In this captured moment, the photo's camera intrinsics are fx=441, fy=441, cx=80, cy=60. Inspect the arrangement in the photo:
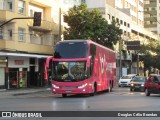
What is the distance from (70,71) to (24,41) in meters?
21.2

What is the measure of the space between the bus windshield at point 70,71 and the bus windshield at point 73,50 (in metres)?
0.49

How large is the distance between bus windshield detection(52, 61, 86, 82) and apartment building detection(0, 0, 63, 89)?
1485cm

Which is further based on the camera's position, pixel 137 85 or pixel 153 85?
pixel 137 85

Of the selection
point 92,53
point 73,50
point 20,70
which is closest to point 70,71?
point 73,50

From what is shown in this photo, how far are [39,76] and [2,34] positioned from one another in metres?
9.51

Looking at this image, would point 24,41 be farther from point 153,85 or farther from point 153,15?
point 153,15

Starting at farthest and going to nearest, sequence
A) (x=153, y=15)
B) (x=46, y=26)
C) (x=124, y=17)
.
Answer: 1. (x=153, y=15)
2. (x=124, y=17)
3. (x=46, y=26)

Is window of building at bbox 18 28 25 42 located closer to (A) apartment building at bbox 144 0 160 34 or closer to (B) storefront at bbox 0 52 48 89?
(B) storefront at bbox 0 52 48 89

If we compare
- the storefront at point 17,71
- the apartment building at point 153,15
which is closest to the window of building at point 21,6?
the storefront at point 17,71

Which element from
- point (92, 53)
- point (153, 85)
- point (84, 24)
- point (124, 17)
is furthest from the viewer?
point (124, 17)

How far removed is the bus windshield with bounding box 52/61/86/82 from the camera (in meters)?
30.0

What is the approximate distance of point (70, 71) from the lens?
98.7 ft

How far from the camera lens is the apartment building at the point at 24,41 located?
4650 cm

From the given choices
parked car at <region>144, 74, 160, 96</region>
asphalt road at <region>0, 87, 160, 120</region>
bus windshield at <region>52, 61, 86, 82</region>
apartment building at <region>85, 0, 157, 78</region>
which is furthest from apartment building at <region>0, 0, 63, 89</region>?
apartment building at <region>85, 0, 157, 78</region>
